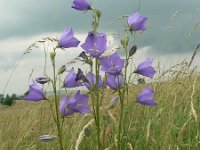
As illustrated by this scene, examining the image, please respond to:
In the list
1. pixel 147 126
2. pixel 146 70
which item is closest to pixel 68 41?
pixel 146 70

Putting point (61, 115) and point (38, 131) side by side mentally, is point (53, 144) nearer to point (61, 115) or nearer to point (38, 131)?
point (38, 131)

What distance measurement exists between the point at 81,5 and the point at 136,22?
238 mm

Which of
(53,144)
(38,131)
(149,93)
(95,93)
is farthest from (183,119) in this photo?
(95,93)

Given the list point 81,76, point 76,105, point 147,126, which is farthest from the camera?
point 147,126

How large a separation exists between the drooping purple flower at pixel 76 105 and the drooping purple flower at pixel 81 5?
1.16ft

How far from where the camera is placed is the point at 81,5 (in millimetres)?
1603

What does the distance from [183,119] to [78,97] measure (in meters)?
2.53

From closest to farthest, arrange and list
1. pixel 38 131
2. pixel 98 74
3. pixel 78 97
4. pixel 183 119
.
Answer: pixel 98 74, pixel 78 97, pixel 183 119, pixel 38 131

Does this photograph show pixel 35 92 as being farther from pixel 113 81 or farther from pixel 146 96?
pixel 146 96

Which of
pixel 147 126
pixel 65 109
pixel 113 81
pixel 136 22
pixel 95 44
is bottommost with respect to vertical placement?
pixel 147 126

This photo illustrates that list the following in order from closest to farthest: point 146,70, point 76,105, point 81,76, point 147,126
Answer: point 81,76
point 76,105
point 146,70
point 147,126

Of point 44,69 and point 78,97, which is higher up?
point 44,69

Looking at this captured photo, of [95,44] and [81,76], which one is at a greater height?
[95,44]

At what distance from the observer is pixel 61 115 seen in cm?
158
